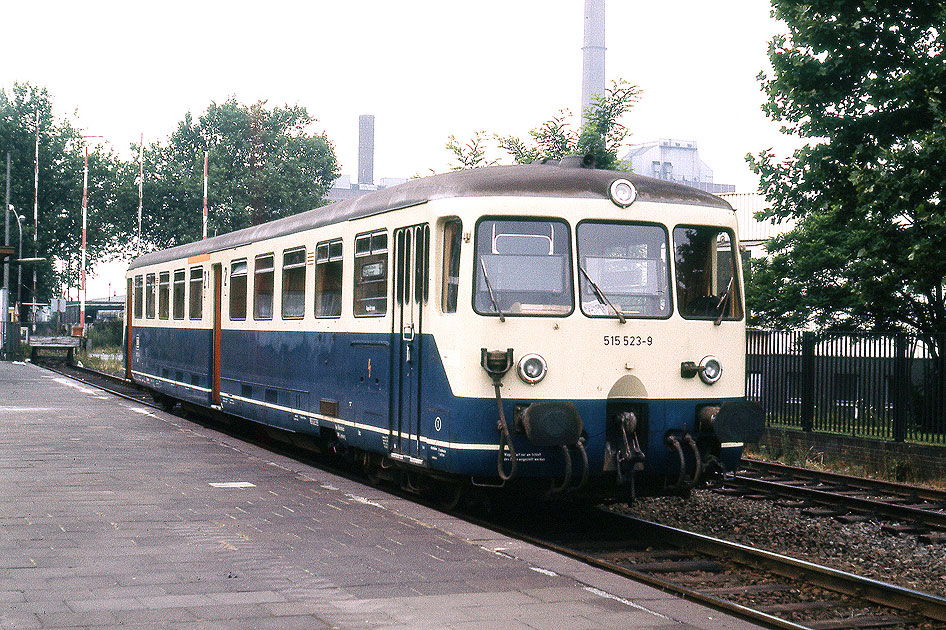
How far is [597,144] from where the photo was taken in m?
23.6

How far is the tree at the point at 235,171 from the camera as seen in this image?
6631 centimetres

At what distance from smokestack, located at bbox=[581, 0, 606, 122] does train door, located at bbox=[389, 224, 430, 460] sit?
55281mm

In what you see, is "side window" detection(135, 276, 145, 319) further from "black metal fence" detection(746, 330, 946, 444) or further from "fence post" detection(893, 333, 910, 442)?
"fence post" detection(893, 333, 910, 442)

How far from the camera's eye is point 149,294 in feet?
74.9

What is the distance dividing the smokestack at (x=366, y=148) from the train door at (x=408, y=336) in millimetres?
Result: 77189

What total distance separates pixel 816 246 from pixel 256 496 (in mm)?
18094

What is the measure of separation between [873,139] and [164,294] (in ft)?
41.1

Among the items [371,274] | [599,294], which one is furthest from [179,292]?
[599,294]

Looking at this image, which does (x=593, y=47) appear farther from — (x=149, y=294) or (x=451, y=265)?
(x=451, y=265)

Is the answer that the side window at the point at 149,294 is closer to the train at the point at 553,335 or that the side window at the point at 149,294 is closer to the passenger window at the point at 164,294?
the passenger window at the point at 164,294

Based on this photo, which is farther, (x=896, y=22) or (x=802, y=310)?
(x=802, y=310)

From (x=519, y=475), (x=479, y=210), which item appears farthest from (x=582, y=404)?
(x=479, y=210)

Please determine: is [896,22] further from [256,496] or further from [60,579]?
[60,579]

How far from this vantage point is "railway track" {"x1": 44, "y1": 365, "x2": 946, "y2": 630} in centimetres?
718
